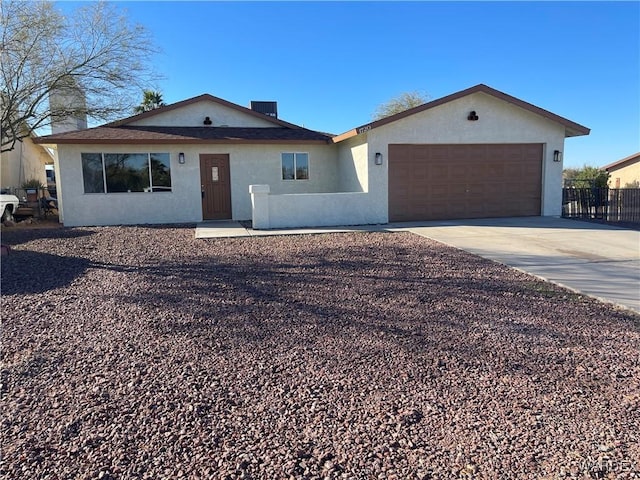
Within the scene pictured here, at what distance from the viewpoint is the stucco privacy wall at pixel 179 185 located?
45.5ft

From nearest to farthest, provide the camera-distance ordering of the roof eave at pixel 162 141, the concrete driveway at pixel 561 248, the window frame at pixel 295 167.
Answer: the concrete driveway at pixel 561 248
the roof eave at pixel 162 141
the window frame at pixel 295 167

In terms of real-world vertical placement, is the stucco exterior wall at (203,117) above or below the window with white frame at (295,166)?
above

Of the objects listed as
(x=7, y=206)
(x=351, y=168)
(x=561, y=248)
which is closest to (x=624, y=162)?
(x=351, y=168)

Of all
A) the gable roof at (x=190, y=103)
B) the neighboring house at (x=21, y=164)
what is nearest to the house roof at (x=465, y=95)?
the gable roof at (x=190, y=103)

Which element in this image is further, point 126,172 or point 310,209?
point 126,172

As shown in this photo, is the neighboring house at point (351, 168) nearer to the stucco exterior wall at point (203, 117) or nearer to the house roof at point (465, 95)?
the house roof at point (465, 95)

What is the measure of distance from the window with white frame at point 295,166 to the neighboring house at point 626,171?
19.0 metres

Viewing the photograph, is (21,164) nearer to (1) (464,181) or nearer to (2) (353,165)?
(2) (353,165)

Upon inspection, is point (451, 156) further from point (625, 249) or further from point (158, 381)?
point (158, 381)

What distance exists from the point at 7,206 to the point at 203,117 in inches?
273

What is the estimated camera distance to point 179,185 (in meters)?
14.6

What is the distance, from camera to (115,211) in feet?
46.6

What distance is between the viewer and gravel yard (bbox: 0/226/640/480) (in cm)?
251

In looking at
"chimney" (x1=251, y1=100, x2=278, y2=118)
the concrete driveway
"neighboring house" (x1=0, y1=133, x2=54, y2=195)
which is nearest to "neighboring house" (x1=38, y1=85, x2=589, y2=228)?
the concrete driveway
